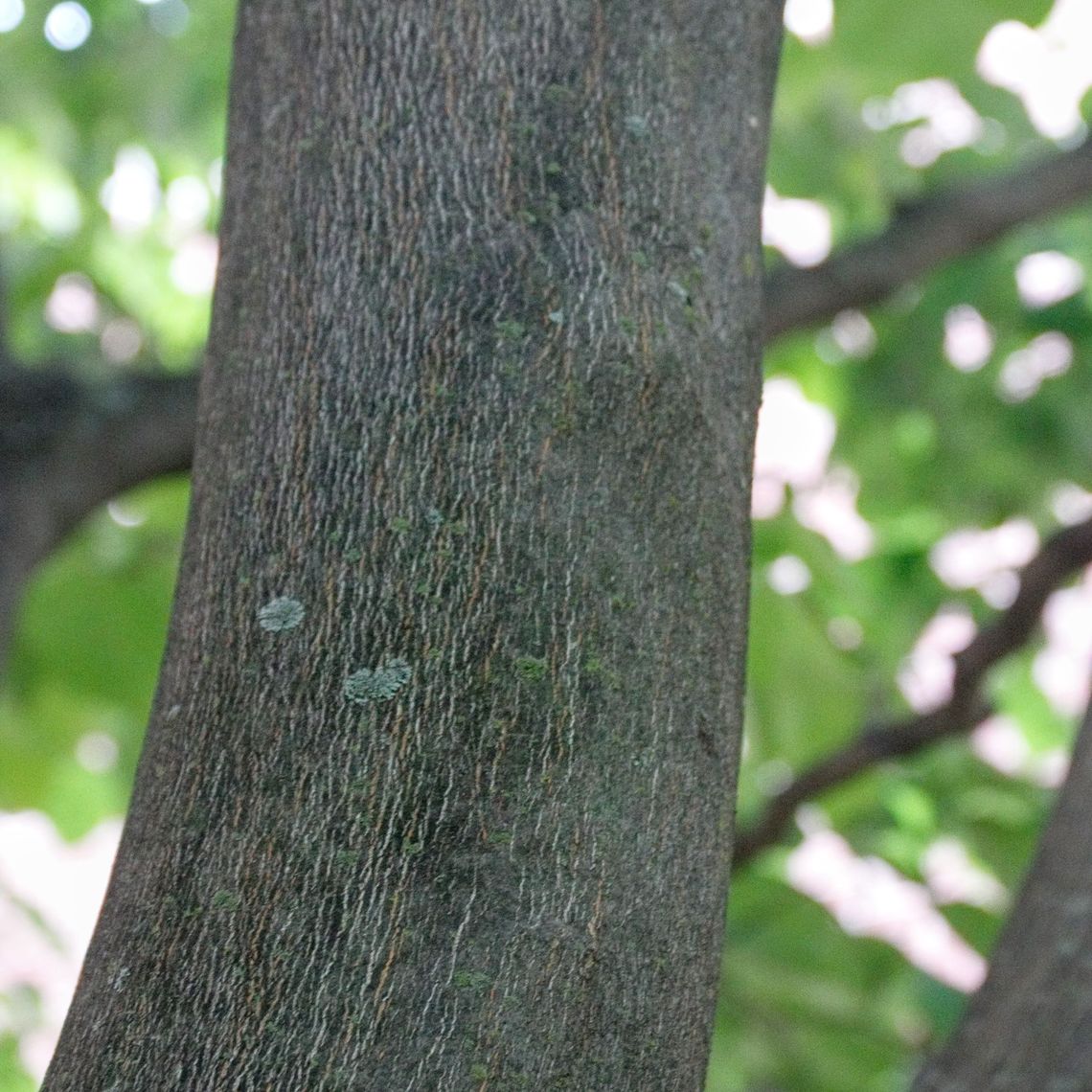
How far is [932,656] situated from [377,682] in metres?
2.66

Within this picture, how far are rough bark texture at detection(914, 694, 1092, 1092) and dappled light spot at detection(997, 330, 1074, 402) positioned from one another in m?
1.30

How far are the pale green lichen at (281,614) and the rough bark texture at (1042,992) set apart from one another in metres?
0.85

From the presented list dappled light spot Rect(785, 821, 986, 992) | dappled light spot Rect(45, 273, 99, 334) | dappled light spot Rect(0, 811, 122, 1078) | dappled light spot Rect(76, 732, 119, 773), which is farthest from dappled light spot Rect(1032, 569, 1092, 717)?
dappled light spot Rect(0, 811, 122, 1078)

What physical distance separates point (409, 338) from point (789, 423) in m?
2.35

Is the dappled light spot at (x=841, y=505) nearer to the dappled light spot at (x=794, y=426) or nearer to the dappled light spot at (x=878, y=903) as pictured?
the dappled light spot at (x=794, y=426)

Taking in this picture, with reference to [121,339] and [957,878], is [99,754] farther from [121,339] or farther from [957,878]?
[957,878]

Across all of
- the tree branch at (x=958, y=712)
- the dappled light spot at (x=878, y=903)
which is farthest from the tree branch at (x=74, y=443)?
the dappled light spot at (x=878, y=903)

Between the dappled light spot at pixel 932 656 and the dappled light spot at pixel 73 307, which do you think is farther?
the dappled light spot at pixel 73 307

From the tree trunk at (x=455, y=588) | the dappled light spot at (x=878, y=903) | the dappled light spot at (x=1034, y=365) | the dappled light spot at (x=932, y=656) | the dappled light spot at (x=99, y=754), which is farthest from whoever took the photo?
the dappled light spot at (x=99, y=754)

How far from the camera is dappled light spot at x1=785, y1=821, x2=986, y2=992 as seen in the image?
2104 millimetres

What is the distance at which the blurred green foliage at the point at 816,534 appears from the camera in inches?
77.9

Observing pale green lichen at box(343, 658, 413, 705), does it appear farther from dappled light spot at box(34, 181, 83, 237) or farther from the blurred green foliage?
dappled light spot at box(34, 181, 83, 237)

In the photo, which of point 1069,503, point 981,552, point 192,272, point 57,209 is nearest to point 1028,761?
point 981,552

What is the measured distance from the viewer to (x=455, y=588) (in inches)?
23.4
